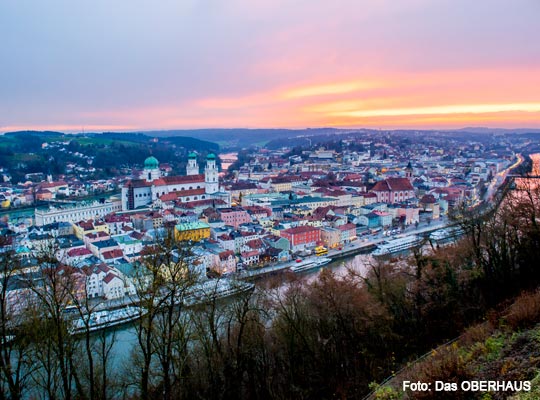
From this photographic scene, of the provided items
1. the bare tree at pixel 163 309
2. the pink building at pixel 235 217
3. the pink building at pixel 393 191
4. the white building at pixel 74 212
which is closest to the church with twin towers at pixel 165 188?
the white building at pixel 74 212

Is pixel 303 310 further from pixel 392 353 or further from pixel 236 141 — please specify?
pixel 236 141

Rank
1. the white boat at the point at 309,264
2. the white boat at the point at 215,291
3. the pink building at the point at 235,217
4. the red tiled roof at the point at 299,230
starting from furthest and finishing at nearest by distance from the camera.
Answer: the pink building at the point at 235,217
the red tiled roof at the point at 299,230
the white boat at the point at 309,264
the white boat at the point at 215,291

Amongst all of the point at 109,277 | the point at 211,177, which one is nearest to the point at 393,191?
the point at 211,177

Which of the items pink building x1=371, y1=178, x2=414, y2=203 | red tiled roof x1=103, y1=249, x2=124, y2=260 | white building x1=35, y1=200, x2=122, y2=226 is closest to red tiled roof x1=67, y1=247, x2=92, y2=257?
red tiled roof x1=103, y1=249, x2=124, y2=260

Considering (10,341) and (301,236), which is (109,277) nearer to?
(10,341)

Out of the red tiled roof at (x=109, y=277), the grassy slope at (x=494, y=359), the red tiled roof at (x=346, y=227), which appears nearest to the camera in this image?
the grassy slope at (x=494, y=359)

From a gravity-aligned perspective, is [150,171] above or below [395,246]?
above

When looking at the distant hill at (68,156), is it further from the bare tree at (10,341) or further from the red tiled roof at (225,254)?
the bare tree at (10,341)
